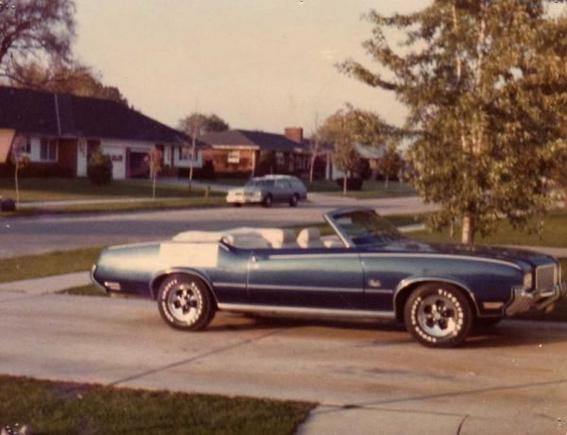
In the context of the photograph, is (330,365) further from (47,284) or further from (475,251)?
(47,284)

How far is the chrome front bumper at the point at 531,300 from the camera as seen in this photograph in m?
9.66

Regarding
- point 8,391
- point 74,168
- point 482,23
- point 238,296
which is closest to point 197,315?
point 238,296

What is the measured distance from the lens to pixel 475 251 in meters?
10.3

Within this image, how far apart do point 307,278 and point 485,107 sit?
4335mm

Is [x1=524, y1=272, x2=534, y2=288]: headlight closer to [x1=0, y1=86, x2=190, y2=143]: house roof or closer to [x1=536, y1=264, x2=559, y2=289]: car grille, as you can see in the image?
[x1=536, y1=264, x2=559, y2=289]: car grille

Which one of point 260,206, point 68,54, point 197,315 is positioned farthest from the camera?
point 68,54

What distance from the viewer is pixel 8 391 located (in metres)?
7.75

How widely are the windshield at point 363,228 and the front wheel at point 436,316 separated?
0.91m

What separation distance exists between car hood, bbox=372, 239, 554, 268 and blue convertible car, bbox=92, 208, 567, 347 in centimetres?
1

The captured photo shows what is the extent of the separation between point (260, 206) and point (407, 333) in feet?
116

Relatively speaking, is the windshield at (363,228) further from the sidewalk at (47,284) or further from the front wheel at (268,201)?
the front wheel at (268,201)

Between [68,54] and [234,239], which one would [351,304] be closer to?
[234,239]

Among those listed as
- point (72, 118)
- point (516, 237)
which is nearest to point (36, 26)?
point (72, 118)

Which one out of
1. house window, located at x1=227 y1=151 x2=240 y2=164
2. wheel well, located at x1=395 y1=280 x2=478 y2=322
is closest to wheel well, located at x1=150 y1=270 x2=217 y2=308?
wheel well, located at x1=395 y1=280 x2=478 y2=322
